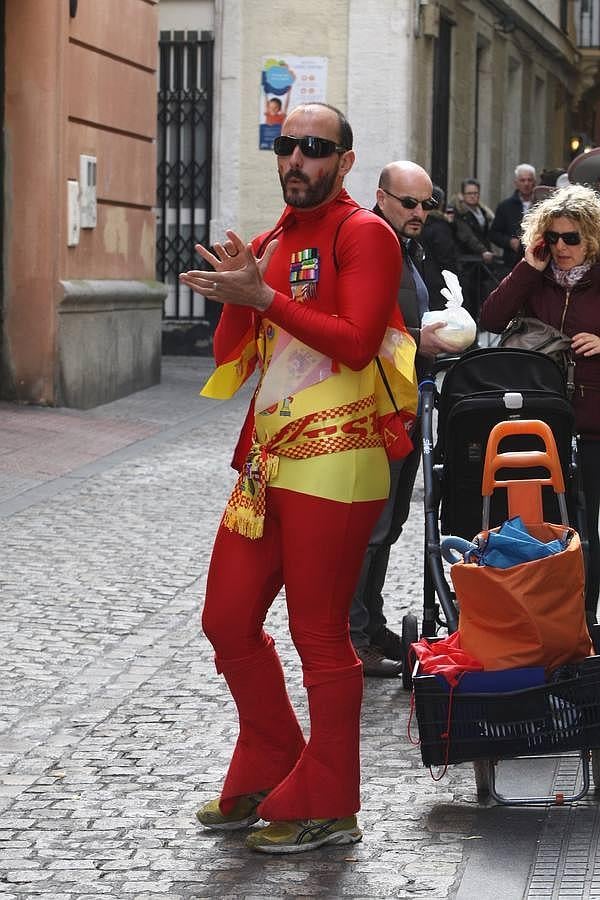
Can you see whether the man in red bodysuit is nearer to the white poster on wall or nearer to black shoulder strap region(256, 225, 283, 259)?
black shoulder strap region(256, 225, 283, 259)

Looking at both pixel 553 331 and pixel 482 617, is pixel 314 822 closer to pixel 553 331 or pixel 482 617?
pixel 482 617

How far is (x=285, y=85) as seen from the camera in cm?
2128

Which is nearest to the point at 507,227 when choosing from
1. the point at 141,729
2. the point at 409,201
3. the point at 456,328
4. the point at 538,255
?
Answer: the point at 409,201

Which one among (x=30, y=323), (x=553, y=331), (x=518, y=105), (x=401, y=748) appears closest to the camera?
(x=401, y=748)

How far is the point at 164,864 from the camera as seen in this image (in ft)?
15.1

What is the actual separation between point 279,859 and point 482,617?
0.87 m

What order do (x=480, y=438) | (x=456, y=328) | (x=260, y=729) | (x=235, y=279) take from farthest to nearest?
(x=456, y=328), (x=480, y=438), (x=260, y=729), (x=235, y=279)

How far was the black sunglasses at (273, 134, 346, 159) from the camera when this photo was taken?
459 cm

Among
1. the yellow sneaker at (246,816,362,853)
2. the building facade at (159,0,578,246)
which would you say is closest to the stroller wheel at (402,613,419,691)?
the yellow sneaker at (246,816,362,853)

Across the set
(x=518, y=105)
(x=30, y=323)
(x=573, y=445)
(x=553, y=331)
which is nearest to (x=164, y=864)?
(x=573, y=445)

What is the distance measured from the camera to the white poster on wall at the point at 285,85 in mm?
21203

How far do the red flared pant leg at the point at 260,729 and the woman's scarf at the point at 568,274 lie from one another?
82.0 inches

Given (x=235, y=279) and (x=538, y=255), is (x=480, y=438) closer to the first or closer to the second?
(x=538, y=255)

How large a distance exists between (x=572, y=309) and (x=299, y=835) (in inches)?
94.3
